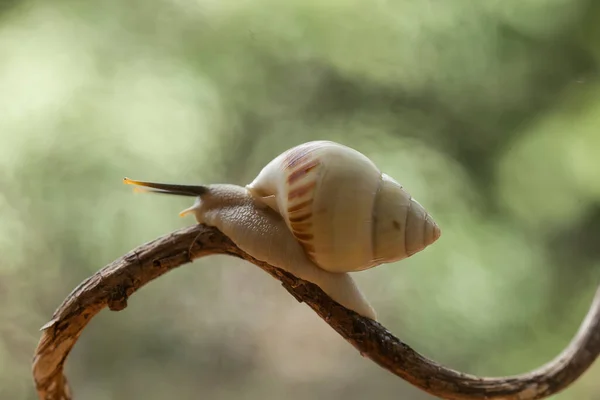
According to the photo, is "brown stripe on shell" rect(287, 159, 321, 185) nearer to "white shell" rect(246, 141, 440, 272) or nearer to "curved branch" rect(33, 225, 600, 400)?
"white shell" rect(246, 141, 440, 272)

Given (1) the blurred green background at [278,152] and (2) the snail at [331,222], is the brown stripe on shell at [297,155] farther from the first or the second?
(1) the blurred green background at [278,152]

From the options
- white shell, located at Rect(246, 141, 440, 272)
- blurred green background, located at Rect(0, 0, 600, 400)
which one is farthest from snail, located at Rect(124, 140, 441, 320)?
blurred green background, located at Rect(0, 0, 600, 400)

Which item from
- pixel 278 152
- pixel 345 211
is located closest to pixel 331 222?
pixel 345 211

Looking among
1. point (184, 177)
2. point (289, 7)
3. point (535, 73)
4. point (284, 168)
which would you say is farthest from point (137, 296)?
point (535, 73)

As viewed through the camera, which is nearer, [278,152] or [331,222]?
[331,222]

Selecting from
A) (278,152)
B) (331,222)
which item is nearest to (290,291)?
(331,222)

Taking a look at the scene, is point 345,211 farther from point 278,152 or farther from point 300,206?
point 278,152

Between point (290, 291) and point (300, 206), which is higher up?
point (300, 206)
